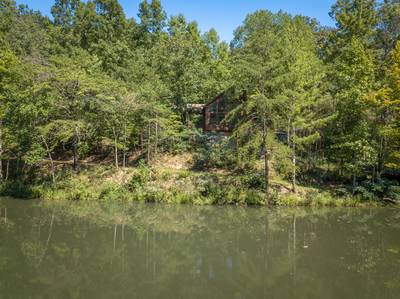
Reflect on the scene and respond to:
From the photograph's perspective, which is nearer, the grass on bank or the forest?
the grass on bank

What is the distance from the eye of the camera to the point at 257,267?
12000mm

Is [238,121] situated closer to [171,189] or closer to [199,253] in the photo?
[171,189]

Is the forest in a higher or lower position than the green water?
higher

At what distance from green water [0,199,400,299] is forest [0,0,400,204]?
11.1ft

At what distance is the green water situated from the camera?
32.9 feet

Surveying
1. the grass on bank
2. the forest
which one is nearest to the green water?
the grass on bank

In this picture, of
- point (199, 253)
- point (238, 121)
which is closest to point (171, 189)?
point (238, 121)

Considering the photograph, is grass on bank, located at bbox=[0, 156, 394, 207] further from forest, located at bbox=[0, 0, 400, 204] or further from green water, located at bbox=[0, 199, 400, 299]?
green water, located at bbox=[0, 199, 400, 299]

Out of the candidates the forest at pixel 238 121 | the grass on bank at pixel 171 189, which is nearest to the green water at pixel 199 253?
the grass on bank at pixel 171 189

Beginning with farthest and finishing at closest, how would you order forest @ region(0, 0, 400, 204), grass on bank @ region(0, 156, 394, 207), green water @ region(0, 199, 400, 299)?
forest @ region(0, 0, 400, 204) → grass on bank @ region(0, 156, 394, 207) → green water @ region(0, 199, 400, 299)

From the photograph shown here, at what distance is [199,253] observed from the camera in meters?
13.5

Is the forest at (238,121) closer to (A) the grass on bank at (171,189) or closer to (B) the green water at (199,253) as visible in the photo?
(A) the grass on bank at (171,189)

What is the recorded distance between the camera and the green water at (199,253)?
10.0 meters

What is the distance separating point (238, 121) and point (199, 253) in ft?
50.3
